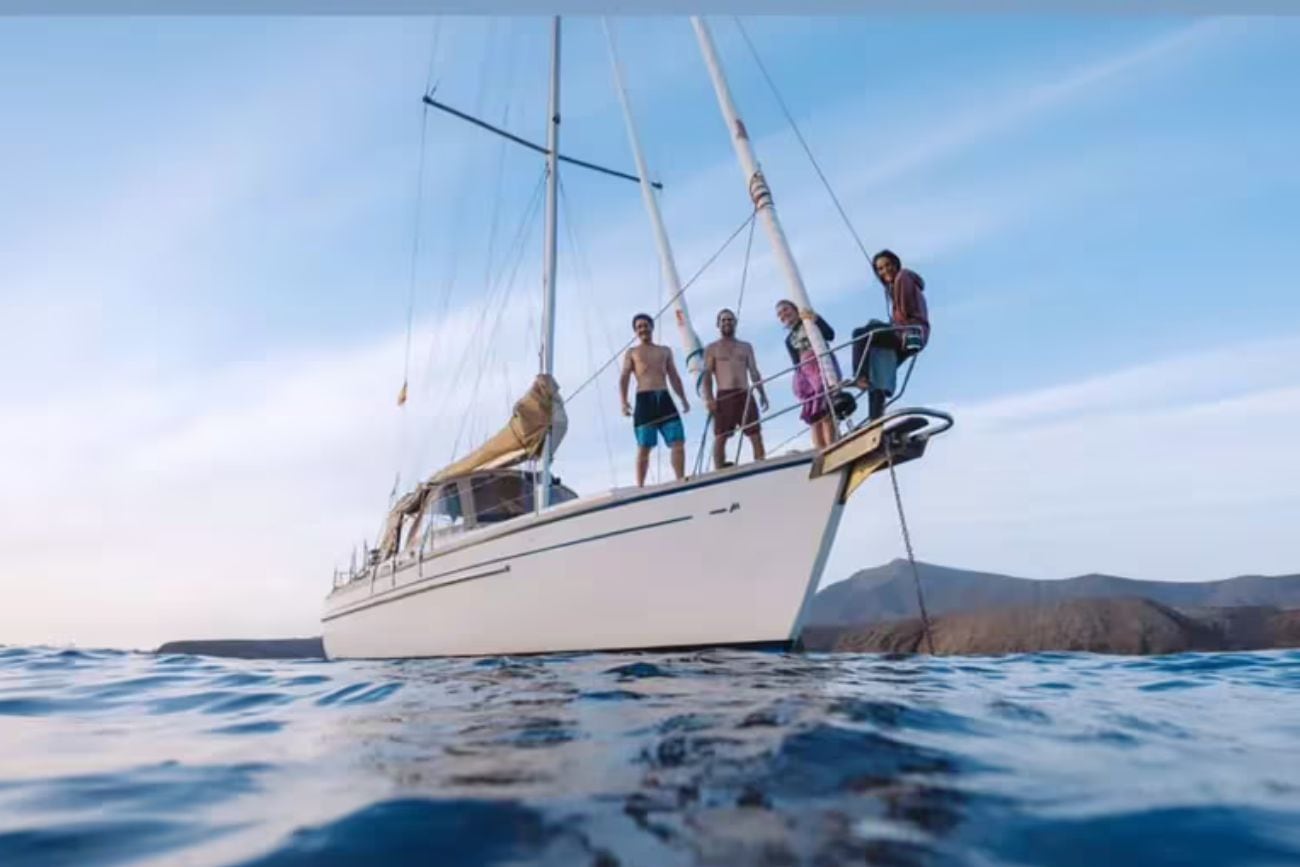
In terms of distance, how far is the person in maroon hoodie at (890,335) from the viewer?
6426 millimetres

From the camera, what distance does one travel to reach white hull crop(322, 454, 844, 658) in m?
6.90

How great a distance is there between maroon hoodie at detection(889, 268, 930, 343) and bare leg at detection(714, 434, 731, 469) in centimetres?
212

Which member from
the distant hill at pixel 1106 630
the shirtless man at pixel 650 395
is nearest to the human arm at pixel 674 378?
the shirtless man at pixel 650 395

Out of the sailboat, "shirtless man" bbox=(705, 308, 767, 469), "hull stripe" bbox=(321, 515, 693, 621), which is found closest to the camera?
the sailboat

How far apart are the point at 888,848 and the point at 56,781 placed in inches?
95.4

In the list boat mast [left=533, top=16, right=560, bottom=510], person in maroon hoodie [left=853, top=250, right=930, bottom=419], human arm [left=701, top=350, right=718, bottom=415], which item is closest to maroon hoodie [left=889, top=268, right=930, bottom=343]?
person in maroon hoodie [left=853, top=250, right=930, bottom=419]

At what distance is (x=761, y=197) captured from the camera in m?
8.05

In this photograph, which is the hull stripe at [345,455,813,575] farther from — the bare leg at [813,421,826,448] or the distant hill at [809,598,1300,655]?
the distant hill at [809,598,1300,655]

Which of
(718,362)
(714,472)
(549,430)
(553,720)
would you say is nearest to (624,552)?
(714,472)

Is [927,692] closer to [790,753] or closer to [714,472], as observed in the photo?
[790,753]

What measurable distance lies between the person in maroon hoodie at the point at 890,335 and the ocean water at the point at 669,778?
319 centimetres

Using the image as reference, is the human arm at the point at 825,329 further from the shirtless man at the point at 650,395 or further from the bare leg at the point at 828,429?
the shirtless man at the point at 650,395

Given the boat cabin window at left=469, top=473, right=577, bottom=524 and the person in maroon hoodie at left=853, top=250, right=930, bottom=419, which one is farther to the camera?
the boat cabin window at left=469, top=473, right=577, bottom=524

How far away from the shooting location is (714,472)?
7.13 metres
